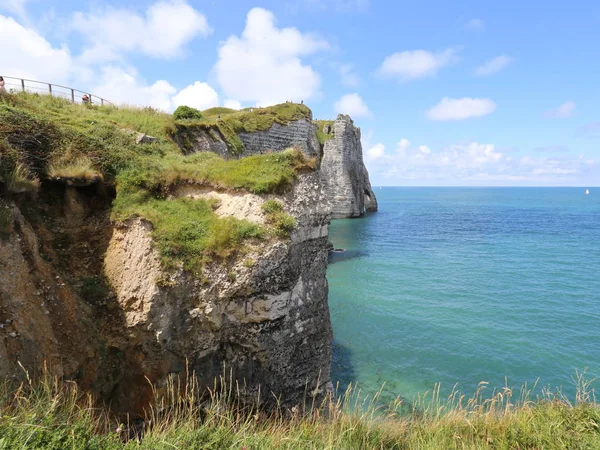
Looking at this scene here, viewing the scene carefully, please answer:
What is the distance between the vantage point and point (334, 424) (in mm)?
7082

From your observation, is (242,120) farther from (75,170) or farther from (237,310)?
(237,310)

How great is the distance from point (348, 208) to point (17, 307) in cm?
7064

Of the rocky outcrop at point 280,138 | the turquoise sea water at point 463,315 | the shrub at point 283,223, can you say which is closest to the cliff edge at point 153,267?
the shrub at point 283,223

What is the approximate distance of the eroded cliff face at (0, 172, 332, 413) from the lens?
9461 mm

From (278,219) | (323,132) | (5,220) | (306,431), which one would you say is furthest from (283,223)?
(323,132)

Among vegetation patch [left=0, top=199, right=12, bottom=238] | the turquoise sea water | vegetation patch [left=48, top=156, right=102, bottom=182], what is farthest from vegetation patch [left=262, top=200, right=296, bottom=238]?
the turquoise sea water

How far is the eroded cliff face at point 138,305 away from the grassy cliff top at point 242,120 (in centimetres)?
1720

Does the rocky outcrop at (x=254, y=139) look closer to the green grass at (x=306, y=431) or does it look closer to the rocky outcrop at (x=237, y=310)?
the rocky outcrop at (x=237, y=310)

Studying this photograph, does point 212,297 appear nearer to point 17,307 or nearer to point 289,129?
point 17,307

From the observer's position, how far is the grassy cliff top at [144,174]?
11.4 meters

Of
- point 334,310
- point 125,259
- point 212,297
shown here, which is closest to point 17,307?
point 125,259

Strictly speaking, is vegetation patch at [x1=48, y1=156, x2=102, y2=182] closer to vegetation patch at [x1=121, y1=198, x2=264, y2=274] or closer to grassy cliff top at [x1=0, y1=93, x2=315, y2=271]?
grassy cliff top at [x1=0, y1=93, x2=315, y2=271]

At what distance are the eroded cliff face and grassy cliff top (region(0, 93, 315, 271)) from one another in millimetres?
507

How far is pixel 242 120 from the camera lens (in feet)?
135
